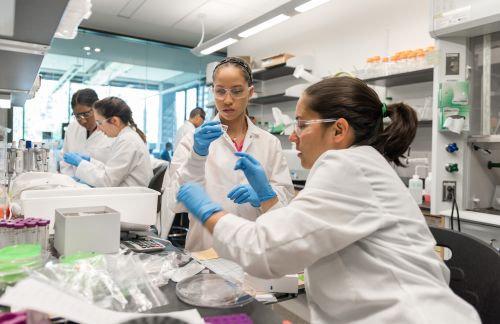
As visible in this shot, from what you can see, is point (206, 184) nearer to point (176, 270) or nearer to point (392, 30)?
point (176, 270)

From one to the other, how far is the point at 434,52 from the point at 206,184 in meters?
1.74

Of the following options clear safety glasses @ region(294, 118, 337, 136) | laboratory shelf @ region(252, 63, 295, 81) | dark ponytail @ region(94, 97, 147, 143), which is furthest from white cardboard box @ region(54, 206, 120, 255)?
laboratory shelf @ region(252, 63, 295, 81)

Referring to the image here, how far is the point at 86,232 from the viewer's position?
101 centimetres

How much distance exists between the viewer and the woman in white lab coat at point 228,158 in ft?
5.08

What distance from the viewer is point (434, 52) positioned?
7.82ft

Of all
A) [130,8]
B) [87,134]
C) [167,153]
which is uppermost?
[130,8]

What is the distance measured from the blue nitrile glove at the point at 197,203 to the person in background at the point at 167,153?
4.35 metres

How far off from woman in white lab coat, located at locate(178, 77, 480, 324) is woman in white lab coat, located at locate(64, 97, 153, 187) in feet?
5.78

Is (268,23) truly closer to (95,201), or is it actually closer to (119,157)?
(119,157)

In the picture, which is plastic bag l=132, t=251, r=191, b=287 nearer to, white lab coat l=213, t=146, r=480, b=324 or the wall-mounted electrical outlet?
white lab coat l=213, t=146, r=480, b=324

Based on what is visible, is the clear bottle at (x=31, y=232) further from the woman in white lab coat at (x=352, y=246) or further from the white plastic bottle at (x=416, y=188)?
the white plastic bottle at (x=416, y=188)

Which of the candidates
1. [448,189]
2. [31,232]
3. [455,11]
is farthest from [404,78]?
[31,232]

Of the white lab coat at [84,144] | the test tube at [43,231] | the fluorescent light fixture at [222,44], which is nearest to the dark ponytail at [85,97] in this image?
the white lab coat at [84,144]

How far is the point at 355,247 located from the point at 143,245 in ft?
2.26
